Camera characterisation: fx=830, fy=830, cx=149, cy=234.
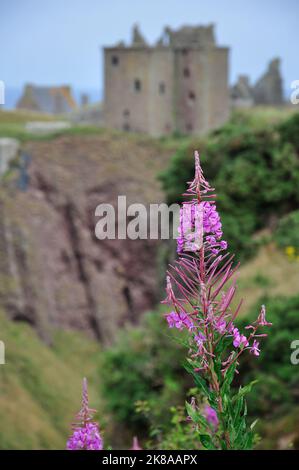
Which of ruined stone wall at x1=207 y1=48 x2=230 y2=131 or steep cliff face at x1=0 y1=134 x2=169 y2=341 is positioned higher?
ruined stone wall at x1=207 y1=48 x2=230 y2=131

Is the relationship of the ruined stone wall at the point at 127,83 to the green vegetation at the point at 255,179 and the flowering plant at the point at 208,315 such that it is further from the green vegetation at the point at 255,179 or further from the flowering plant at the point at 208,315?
the flowering plant at the point at 208,315

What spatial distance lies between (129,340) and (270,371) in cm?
408

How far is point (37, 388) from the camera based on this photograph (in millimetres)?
27375

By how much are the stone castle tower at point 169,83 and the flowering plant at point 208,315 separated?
1628 inches

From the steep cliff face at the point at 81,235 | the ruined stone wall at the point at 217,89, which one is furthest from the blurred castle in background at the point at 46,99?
the ruined stone wall at the point at 217,89

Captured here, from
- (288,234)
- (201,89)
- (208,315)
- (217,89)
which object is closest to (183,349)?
(288,234)

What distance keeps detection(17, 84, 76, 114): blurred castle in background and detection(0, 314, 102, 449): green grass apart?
30690mm

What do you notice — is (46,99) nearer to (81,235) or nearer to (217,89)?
(217,89)

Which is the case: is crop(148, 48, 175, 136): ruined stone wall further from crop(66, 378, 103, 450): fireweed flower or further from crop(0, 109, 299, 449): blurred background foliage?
crop(66, 378, 103, 450): fireweed flower

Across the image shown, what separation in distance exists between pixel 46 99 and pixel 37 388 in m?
41.6

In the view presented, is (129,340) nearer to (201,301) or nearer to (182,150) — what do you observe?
(182,150)

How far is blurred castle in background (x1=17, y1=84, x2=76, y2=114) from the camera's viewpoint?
208 feet

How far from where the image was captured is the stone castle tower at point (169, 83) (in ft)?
150

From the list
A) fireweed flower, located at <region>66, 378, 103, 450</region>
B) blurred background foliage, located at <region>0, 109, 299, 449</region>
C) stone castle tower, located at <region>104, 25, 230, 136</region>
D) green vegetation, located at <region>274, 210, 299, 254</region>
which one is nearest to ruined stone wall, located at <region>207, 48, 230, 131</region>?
stone castle tower, located at <region>104, 25, 230, 136</region>
